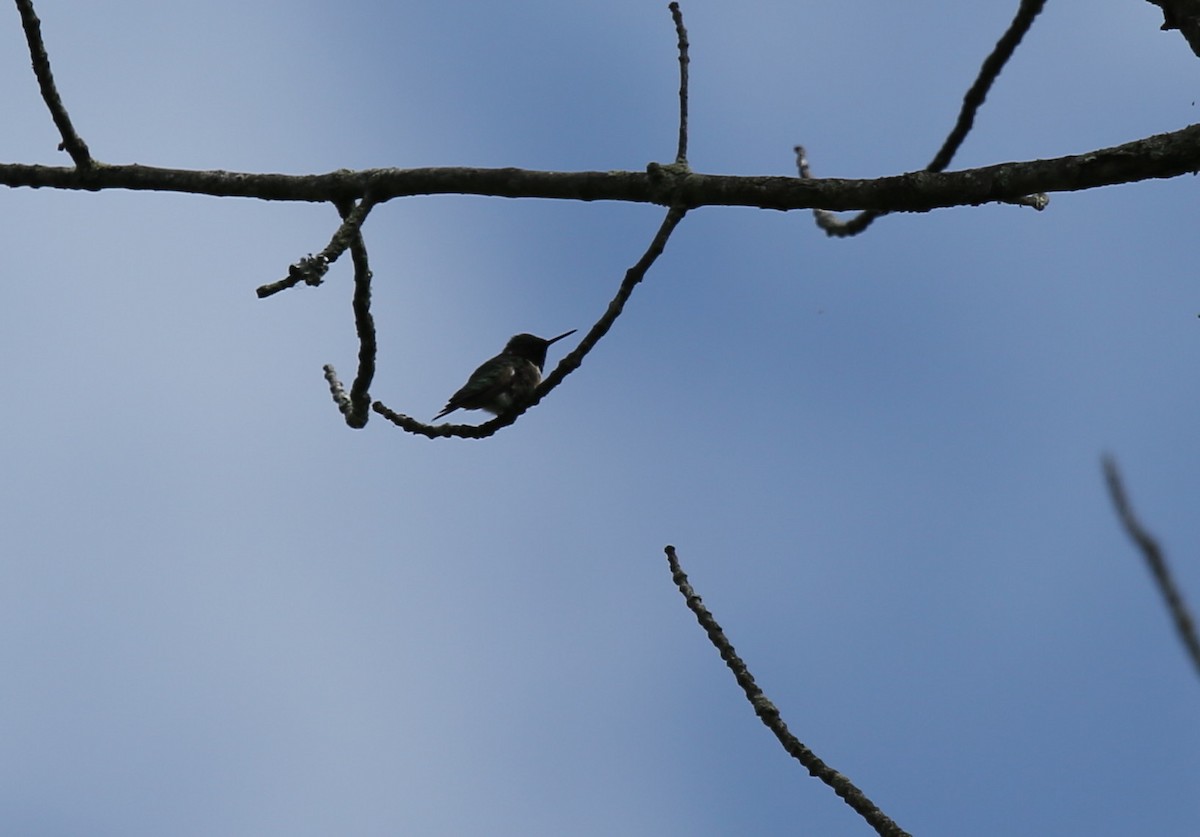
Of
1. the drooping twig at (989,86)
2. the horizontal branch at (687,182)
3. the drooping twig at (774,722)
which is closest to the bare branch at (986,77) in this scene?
the drooping twig at (989,86)

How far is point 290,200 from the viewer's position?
5.14 m

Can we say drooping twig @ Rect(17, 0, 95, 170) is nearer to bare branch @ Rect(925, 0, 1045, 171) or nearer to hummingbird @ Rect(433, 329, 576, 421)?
bare branch @ Rect(925, 0, 1045, 171)

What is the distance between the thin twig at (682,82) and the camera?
5148mm

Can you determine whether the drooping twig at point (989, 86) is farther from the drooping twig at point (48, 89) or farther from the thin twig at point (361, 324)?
the drooping twig at point (48, 89)

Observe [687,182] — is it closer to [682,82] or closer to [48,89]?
[682,82]

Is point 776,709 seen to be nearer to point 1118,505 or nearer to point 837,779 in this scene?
point 837,779

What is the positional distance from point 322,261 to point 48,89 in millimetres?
1593

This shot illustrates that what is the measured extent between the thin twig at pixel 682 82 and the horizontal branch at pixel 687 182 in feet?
0.81

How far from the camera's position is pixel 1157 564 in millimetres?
1769

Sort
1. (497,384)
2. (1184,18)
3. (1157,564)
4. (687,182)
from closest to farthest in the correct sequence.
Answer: (1157,564)
(1184,18)
(687,182)
(497,384)

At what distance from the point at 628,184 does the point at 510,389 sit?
20.6 ft

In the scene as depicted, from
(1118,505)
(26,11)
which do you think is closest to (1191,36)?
(1118,505)

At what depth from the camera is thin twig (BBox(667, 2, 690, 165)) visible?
515 cm

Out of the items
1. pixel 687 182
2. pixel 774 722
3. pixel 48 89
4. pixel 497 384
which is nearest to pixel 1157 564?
pixel 774 722
